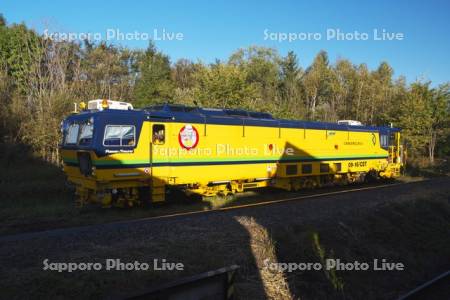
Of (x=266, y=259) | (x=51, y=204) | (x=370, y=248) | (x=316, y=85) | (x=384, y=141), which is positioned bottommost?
(x=370, y=248)

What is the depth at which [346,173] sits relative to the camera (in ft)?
72.7

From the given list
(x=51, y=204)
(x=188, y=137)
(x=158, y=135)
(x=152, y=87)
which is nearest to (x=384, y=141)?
(x=188, y=137)

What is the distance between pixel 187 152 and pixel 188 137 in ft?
1.82

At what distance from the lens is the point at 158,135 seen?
46.4ft

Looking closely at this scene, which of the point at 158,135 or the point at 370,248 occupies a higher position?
the point at 158,135

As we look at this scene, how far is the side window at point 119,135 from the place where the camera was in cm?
1303

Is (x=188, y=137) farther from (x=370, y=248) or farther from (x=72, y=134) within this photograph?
(x=370, y=248)

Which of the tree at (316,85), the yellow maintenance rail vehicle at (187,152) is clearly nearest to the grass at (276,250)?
the yellow maintenance rail vehicle at (187,152)

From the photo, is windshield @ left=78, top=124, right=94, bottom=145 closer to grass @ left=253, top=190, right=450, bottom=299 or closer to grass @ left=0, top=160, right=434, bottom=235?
grass @ left=0, top=160, right=434, bottom=235

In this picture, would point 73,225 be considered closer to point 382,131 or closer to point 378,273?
point 378,273

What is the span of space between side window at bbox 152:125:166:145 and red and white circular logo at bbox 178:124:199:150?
66 cm

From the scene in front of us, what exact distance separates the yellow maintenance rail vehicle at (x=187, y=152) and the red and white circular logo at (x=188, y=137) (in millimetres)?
37

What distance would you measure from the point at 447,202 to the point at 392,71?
52589mm

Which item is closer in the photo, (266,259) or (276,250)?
(266,259)
